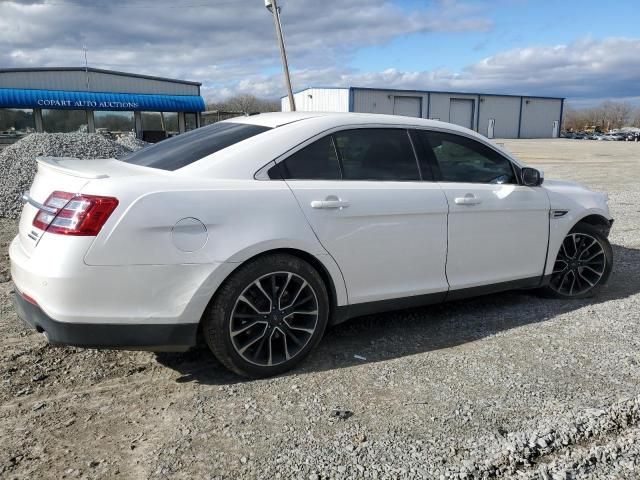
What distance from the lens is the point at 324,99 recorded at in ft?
192

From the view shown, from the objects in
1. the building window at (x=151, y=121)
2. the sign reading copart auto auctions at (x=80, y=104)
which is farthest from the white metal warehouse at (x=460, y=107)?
the sign reading copart auto auctions at (x=80, y=104)

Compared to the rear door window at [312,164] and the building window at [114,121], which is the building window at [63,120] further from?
the rear door window at [312,164]

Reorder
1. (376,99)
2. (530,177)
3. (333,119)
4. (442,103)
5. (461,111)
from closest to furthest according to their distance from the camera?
(333,119)
(530,177)
(376,99)
(442,103)
(461,111)

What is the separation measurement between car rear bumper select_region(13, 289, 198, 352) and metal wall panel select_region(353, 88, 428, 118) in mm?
51301

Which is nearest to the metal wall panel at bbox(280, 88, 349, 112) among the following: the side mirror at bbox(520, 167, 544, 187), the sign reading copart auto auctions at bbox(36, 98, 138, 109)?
the sign reading copart auto auctions at bbox(36, 98, 138, 109)

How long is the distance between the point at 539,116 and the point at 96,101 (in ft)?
178

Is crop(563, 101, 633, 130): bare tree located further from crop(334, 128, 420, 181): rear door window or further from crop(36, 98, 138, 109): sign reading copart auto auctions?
crop(334, 128, 420, 181): rear door window

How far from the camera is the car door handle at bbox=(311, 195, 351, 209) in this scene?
352 cm

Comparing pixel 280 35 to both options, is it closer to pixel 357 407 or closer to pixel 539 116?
pixel 357 407

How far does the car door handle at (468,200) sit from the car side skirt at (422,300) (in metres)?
0.68

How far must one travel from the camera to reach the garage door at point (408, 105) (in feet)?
186

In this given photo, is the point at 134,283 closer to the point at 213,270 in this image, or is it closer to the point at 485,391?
the point at 213,270

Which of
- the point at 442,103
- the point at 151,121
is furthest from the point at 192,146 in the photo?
the point at 442,103

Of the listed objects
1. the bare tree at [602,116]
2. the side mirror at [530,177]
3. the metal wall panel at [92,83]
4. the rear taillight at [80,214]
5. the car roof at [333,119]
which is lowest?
the bare tree at [602,116]
